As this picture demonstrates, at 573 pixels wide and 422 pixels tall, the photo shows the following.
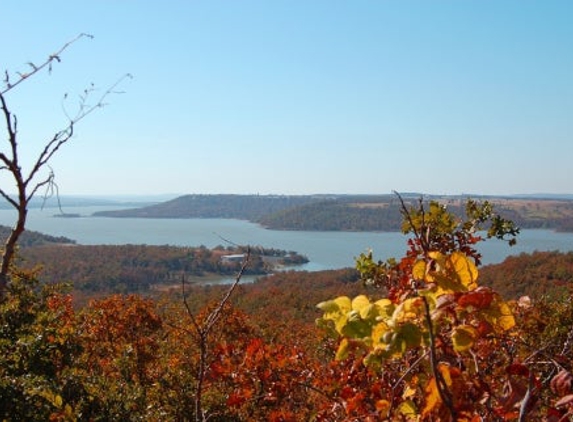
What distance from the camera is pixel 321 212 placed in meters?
130

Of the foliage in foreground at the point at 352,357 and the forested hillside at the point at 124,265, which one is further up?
the foliage in foreground at the point at 352,357

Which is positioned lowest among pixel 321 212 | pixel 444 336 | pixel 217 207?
pixel 321 212

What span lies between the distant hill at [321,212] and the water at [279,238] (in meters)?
3.46

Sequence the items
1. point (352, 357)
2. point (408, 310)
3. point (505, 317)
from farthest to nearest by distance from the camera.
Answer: point (352, 357) → point (505, 317) → point (408, 310)

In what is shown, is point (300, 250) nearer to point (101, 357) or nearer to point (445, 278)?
point (101, 357)

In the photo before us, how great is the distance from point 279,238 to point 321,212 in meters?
24.7

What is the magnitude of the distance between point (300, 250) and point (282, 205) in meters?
68.6

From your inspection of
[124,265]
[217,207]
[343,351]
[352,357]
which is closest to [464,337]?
[343,351]

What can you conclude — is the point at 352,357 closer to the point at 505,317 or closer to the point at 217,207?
the point at 505,317

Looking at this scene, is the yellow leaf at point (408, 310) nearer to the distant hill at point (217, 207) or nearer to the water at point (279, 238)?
the water at point (279, 238)

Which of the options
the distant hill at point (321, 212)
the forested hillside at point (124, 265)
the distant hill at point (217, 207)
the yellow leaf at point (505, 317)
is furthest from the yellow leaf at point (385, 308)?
the distant hill at point (217, 207)

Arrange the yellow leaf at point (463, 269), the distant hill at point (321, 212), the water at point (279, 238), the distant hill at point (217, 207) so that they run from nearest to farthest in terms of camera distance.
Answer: the yellow leaf at point (463, 269) → the water at point (279, 238) → the distant hill at point (321, 212) → the distant hill at point (217, 207)

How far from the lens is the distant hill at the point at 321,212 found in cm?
11012

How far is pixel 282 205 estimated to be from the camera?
16062 centimetres
